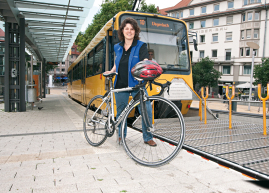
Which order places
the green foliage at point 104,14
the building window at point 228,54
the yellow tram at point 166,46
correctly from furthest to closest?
the building window at point 228,54
the green foliage at point 104,14
the yellow tram at point 166,46

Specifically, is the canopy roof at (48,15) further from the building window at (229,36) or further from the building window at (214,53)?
the building window at (214,53)

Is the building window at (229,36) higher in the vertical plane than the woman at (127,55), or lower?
higher

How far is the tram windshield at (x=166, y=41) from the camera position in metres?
7.07

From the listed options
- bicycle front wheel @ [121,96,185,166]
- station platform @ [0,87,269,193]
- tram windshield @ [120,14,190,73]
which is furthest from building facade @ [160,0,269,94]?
station platform @ [0,87,269,193]

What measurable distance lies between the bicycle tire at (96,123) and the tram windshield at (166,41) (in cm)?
318

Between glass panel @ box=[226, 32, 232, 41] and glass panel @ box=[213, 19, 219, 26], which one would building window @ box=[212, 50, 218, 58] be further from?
glass panel @ box=[213, 19, 219, 26]

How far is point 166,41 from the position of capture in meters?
A: 7.29

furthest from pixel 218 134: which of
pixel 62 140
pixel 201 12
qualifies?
pixel 201 12

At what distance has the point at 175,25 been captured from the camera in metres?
7.56

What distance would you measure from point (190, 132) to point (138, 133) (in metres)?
2.21

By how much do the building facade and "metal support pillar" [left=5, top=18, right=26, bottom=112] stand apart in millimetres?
39824

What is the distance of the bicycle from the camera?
303 cm

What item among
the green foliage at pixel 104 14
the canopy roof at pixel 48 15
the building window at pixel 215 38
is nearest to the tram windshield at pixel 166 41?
the canopy roof at pixel 48 15

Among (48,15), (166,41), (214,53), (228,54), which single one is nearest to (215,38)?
(214,53)
